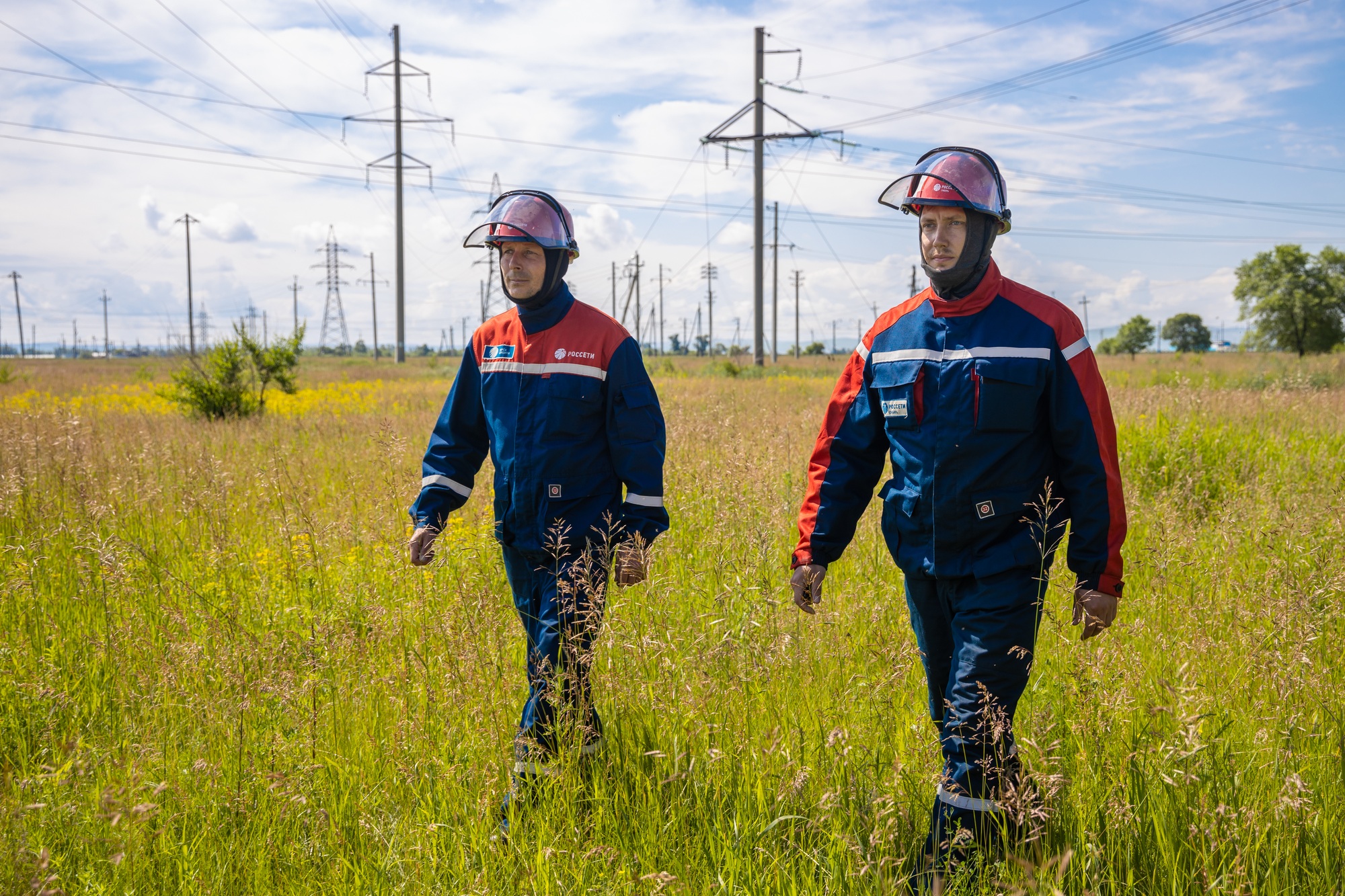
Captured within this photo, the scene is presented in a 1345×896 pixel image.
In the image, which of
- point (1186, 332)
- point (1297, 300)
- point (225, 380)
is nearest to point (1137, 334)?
point (1186, 332)

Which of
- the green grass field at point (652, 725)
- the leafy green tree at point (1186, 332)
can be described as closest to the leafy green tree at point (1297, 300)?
the green grass field at point (652, 725)

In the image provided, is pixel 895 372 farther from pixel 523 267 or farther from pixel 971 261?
pixel 523 267

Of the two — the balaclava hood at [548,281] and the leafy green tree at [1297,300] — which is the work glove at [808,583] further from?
the leafy green tree at [1297,300]

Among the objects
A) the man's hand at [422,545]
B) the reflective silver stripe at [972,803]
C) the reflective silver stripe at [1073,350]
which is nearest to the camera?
the reflective silver stripe at [972,803]

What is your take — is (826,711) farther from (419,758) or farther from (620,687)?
(419,758)

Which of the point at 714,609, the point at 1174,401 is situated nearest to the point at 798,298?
the point at 1174,401

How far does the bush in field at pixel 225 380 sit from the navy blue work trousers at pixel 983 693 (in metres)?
13.1

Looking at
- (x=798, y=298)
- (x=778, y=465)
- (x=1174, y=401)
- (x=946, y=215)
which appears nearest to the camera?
(x=946, y=215)

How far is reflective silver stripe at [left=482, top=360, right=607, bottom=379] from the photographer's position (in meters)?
2.97

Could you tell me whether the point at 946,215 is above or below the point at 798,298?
below

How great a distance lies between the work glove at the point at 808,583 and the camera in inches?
107

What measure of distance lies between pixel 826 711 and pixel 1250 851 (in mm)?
1346

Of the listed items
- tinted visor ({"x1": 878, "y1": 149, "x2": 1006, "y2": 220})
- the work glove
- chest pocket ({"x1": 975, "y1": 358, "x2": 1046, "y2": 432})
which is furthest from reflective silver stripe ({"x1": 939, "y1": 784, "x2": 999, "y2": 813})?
tinted visor ({"x1": 878, "y1": 149, "x2": 1006, "y2": 220})

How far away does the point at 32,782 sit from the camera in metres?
2.76
